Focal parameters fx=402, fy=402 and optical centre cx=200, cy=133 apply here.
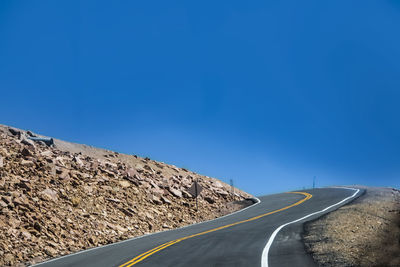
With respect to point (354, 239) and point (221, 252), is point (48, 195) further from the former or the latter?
point (354, 239)

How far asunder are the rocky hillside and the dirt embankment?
38.7 ft

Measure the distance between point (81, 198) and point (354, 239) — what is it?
17983 millimetres

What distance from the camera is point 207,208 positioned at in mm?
35312

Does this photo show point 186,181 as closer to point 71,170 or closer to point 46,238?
point 71,170

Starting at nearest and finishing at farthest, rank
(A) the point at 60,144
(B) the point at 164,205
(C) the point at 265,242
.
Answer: (C) the point at 265,242
(B) the point at 164,205
(A) the point at 60,144

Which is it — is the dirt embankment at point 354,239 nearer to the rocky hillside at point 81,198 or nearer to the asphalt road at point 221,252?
the asphalt road at point 221,252

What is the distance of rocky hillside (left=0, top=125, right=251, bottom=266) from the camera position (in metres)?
20.3

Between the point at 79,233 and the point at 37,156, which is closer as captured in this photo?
the point at 79,233

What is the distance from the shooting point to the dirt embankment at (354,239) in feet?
36.7

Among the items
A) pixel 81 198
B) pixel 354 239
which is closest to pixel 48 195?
pixel 81 198

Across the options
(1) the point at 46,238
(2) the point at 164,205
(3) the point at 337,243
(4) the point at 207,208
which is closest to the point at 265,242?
(3) the point at 337,243

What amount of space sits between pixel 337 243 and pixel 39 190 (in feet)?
59.2

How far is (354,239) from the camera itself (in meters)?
14.8

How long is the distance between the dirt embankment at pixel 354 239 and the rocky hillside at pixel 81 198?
11791 millimetres
